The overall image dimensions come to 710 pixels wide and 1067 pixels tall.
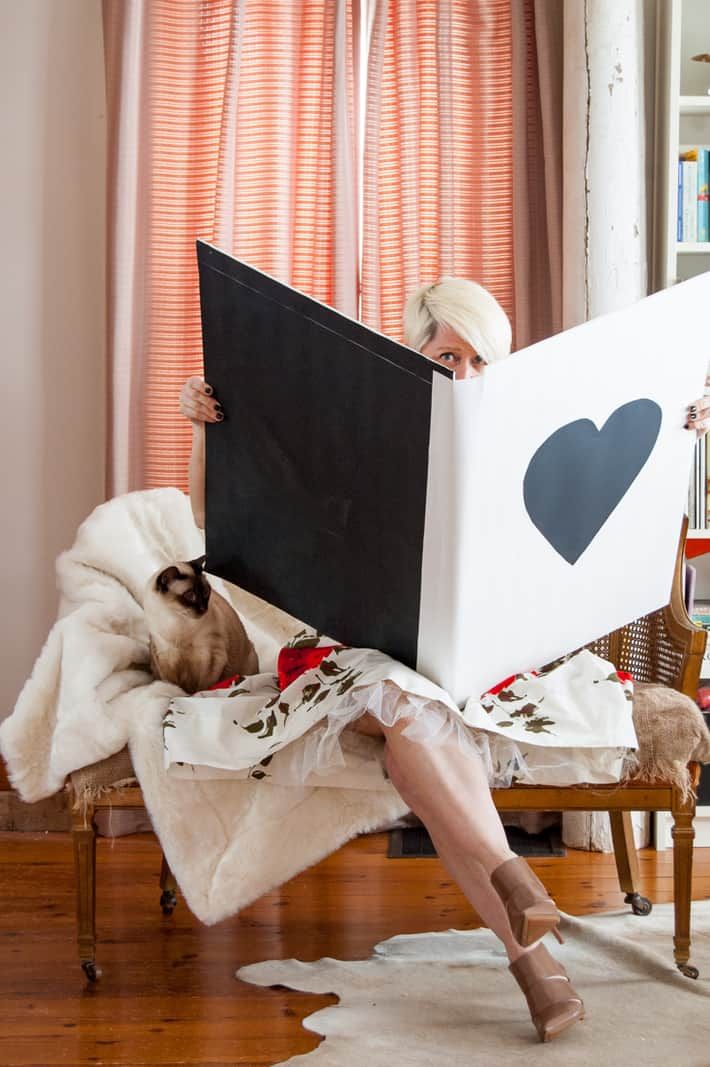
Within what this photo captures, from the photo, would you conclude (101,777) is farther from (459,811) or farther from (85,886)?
(459,811)

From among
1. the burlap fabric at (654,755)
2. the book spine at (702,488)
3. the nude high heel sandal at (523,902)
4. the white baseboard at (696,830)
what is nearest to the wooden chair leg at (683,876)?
the burlap fabric at (654,755)

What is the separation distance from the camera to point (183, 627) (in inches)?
69.4

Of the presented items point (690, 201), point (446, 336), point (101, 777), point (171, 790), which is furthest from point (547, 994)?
point (690, 201)

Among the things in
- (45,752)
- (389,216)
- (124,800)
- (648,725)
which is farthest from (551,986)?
(389,216)

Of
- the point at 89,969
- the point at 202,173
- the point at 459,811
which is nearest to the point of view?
the point at 459,811

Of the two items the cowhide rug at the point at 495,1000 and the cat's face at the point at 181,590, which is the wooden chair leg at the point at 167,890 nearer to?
the cowhide rug at the point at 495,1000

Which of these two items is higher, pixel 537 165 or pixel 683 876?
pixel 537 165

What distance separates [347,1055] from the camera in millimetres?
1353

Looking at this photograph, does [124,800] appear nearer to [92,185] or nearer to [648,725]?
[648,725]

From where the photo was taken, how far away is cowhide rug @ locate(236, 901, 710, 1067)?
1347 mm

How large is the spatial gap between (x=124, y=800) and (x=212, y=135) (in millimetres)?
1521

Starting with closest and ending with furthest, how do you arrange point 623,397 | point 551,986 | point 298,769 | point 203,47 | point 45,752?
point 551,986 → point 623,397 → point 298,769 → point 45,752 → point 203,47

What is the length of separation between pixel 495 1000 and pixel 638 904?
0.45 meters

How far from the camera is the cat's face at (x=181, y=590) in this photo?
1.76 meters
